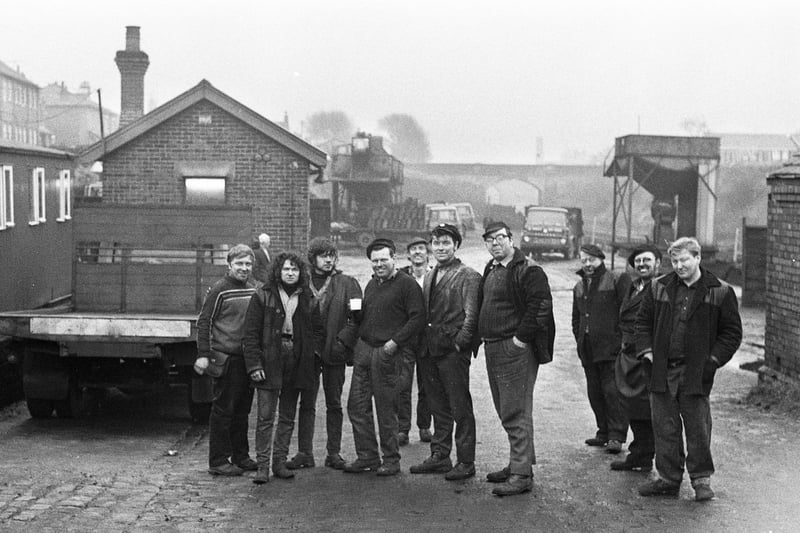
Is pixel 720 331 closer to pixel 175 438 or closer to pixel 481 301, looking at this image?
pixel 481 301

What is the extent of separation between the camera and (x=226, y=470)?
24.5 ft

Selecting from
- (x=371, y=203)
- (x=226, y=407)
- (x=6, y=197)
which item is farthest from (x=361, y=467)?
(x=371, y=203)

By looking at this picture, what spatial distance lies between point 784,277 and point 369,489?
5.80 m

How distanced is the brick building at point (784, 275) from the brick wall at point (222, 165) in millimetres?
10714

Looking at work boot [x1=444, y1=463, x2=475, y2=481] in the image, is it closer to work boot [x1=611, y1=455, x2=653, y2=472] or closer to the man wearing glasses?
the man wearing glasses

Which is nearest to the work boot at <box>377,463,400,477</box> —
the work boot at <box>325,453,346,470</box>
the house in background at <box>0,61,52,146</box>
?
the work boot at <box>325,453,346,470</box>

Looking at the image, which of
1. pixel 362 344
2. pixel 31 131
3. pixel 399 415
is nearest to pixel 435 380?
pixel 362 344

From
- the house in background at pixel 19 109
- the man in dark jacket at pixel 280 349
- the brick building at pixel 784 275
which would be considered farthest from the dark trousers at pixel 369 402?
the house in background at pixel 19 109

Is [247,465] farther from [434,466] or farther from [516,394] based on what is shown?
[516,394]

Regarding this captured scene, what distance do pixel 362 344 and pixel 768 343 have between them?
18.4ft

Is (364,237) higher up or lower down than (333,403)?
higher up

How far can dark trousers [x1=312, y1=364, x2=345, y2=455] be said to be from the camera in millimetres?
7668

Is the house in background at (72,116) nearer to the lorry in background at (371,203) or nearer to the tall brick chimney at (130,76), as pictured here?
the lorry in background at (371,203)

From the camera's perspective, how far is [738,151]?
372 feet
